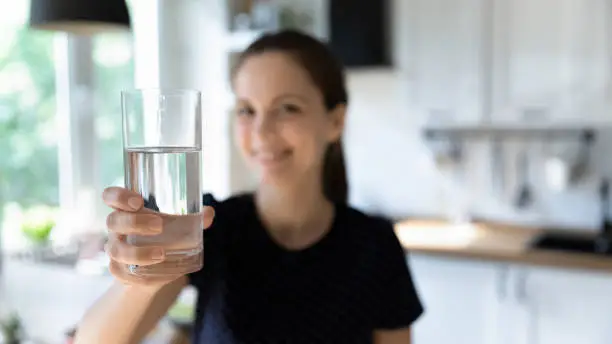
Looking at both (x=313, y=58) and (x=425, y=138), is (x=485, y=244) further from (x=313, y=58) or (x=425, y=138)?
(x=313, y=58)

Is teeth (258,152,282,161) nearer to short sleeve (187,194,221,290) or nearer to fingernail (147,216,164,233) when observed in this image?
short sleeve (187,194,221,290)

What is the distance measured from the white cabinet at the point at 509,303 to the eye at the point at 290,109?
5.84ft

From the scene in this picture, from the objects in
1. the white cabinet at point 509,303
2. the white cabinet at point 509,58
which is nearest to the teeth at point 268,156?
the white cabinet at point 509,303

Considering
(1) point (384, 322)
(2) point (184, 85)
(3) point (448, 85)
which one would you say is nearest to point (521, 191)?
(3) point (448, 85)

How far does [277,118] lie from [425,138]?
225cm

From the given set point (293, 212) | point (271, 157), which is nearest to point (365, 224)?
point (293, 212)

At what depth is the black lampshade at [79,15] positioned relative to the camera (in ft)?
3.72

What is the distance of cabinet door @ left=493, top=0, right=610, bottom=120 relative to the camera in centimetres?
267

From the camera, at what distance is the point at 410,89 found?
9.98 ft

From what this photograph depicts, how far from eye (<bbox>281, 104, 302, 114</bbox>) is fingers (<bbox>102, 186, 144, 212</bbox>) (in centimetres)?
35

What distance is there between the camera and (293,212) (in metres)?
1.03

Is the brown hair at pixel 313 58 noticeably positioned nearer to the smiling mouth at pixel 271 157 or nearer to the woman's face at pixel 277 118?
the woman's face at pixel 277 118

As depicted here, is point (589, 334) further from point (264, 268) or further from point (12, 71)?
point (12, 71)

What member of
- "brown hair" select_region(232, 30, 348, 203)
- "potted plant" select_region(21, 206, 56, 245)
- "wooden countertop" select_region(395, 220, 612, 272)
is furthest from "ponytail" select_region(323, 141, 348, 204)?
"potted plant" select_region(21, 206, 56, 245)
